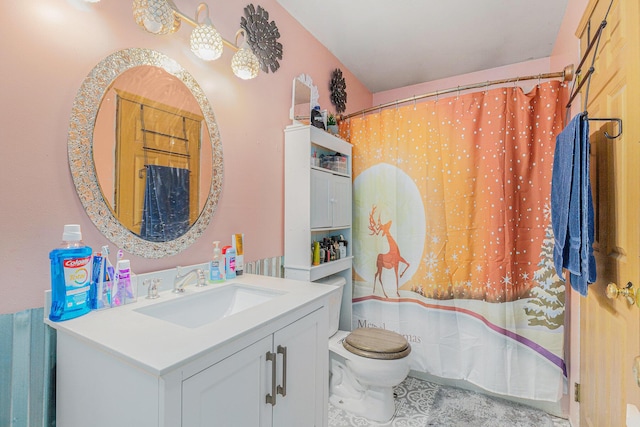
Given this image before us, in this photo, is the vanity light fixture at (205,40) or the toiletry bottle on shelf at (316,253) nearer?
the vanity light fixture at (205,40)

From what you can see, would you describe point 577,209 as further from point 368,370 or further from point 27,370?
point 27,370

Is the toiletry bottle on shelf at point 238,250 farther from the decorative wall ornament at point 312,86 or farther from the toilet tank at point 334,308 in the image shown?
the decorative wall ornament at point 312,86

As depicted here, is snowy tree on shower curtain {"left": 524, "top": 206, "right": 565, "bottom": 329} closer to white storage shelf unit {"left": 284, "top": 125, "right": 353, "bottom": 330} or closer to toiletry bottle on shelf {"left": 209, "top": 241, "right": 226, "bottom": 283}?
white storage shelf unit {"left": 284, "top": 125, "right": 353, "bottom": 330}

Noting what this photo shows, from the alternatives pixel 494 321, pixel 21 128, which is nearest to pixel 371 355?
pixel 494 321

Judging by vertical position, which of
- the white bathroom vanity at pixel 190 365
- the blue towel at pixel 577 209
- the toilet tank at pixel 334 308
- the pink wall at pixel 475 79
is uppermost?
the pink wall at pixel 475 79

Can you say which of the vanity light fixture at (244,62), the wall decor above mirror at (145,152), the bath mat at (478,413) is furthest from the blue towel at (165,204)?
the bath mat at (478,413)

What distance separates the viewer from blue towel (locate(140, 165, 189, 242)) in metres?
1.20

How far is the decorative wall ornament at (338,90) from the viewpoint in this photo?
8.14 ft

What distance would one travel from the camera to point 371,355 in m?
1.67

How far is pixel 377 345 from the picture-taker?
1718mm

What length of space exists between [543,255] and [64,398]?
2.33 m

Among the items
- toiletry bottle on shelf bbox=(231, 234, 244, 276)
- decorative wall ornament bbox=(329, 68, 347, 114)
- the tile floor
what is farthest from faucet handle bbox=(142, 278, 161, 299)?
decorative wall ornament bbox=(329, 68, 347, 114)

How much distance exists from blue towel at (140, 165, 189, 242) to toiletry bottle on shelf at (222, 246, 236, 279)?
0.22 m

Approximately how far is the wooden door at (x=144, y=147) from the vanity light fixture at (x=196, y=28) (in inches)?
10.6
